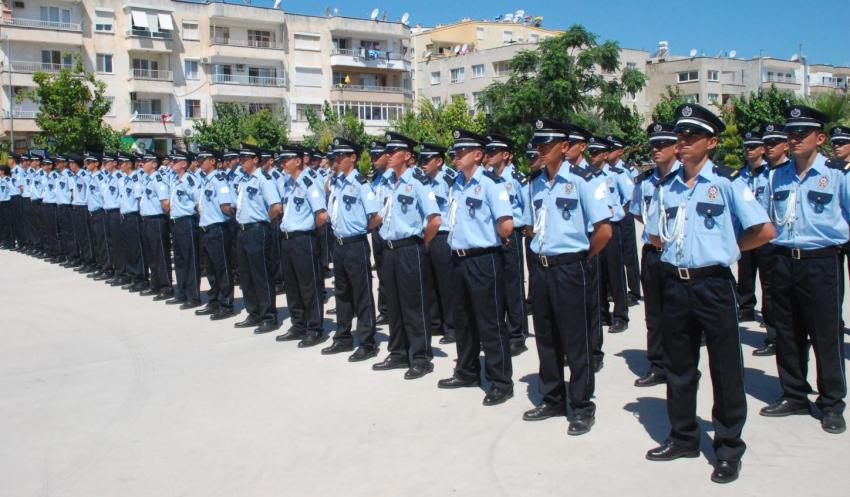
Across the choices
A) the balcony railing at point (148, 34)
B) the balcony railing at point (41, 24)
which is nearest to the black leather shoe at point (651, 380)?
the balcony railing at point (41, 24)

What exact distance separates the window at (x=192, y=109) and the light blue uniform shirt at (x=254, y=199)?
39.6 m

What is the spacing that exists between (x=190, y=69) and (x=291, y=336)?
41766 millimetres

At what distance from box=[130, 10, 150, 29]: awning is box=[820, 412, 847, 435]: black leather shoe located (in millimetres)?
44612

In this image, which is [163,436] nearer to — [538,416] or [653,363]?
[538,416]

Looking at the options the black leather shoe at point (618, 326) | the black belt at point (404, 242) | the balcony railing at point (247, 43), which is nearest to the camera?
the black belt at point (404, 242)

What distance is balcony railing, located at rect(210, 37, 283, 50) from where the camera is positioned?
46938mm

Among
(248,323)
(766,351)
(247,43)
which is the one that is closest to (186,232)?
(248,323)

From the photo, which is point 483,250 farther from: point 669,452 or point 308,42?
point 308,42

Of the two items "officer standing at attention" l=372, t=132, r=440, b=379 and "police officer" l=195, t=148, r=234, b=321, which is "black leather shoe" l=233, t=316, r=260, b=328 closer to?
"police officer" l=195, t=148, r=234, b=321

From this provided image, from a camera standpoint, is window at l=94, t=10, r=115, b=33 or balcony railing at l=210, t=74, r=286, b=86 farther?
balcony railing at l=210, t=74, r=286, b=86

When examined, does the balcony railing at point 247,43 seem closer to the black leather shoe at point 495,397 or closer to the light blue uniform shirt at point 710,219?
the black leather shoe at point 495,397

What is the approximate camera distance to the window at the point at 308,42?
50594 mm

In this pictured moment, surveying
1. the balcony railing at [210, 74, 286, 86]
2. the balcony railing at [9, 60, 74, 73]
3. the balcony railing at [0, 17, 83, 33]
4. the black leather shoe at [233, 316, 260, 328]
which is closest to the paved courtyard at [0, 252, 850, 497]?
the black leather shoe at [233, 316, 260, 328]

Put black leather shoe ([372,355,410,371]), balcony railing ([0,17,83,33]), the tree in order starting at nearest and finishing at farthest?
black leather shoe ([372,355,410,371]) < the tree < balcony railing ([0,17,83,33])
